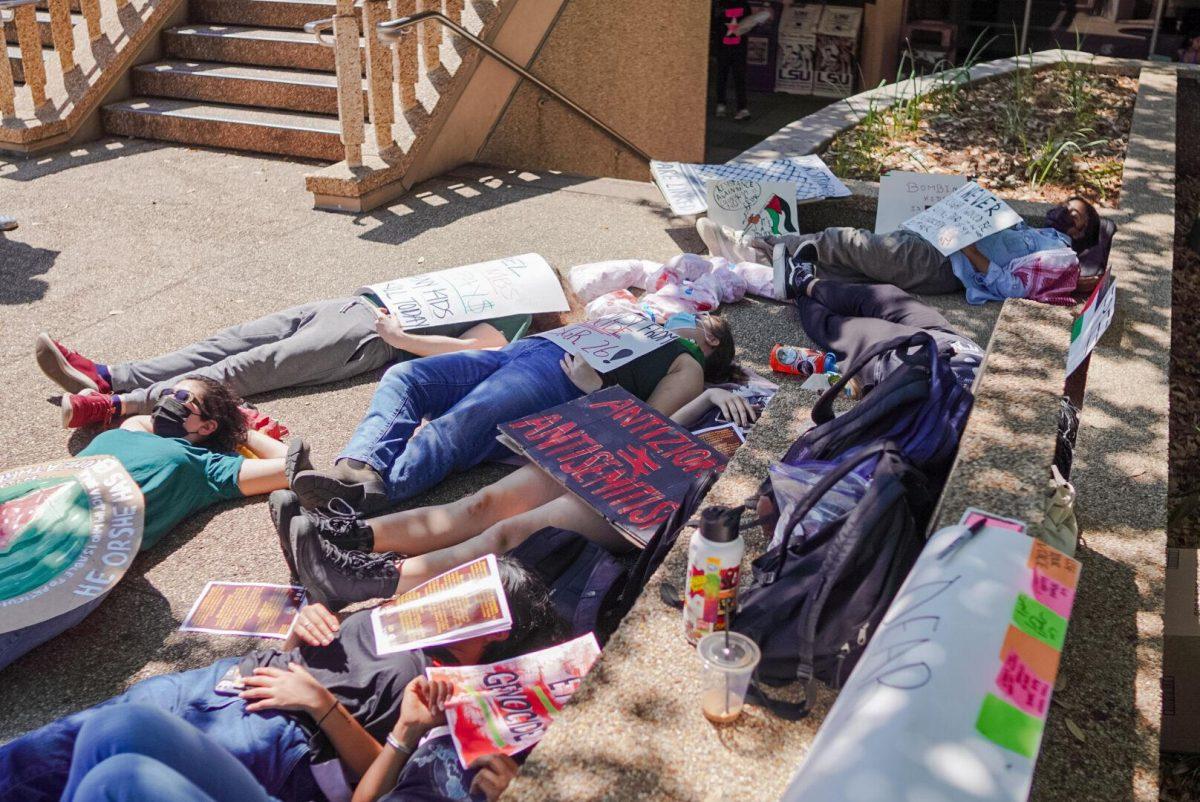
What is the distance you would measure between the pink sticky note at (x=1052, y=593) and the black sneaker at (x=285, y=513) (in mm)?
2207

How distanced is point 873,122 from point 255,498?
5.43 meters

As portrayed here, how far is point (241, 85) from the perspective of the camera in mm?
8469

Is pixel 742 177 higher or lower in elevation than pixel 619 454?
higher

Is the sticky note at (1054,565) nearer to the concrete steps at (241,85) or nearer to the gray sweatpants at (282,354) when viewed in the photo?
the gray sweatpants at (282,354)

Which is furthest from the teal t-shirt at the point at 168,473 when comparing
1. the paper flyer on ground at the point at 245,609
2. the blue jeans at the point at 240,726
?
the blue jeans at the point at 240,726

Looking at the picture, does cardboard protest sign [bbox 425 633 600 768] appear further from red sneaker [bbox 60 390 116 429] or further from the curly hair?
red sneaker [bbox 60 390 116 429]

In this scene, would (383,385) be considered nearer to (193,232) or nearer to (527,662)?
(527,662)

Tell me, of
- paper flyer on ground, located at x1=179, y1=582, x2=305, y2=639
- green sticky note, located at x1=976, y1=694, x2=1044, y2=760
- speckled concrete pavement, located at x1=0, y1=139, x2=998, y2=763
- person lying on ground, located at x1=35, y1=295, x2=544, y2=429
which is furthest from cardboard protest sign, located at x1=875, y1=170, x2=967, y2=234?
green sticky note, located at x1=976, y1=694, x2=1044, y2=760

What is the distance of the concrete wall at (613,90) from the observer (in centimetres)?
899

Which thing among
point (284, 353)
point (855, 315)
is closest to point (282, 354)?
point (284, 353)

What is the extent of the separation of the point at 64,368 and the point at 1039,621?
393cm

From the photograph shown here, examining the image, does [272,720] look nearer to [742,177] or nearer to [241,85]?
[742,177]

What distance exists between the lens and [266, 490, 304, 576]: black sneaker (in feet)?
11.1

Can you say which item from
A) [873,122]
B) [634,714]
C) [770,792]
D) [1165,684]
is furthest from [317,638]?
[873,122]
